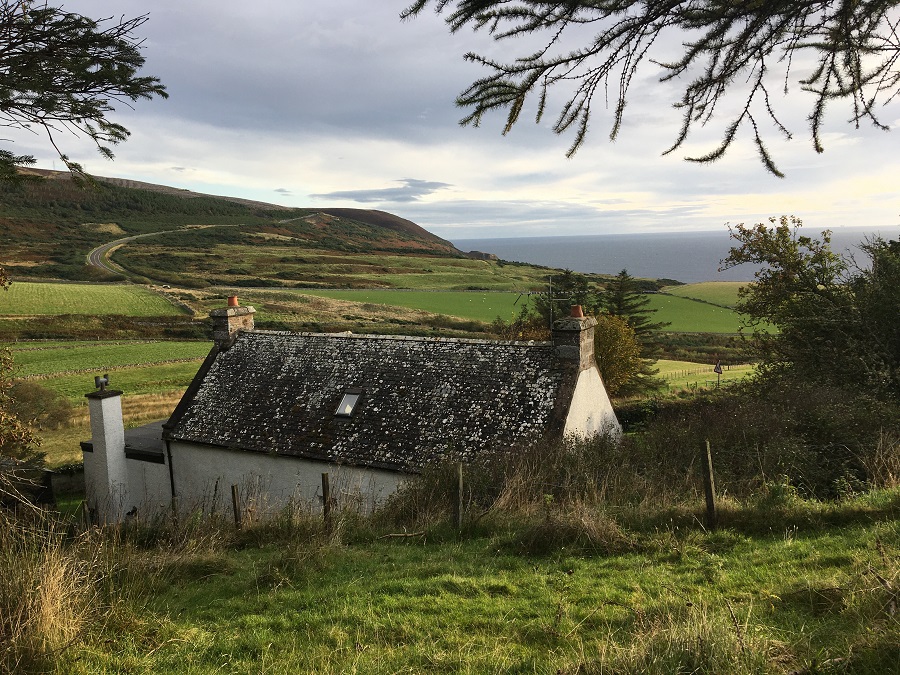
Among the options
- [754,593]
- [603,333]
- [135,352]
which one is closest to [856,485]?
[754,593]

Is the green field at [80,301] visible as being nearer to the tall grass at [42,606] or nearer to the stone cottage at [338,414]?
the stone cottage at [338,414]

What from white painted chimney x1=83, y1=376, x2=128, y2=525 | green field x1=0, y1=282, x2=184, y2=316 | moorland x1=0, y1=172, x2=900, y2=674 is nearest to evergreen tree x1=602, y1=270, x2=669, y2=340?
moorland x1=0, y1=172, x2=900, y2=674

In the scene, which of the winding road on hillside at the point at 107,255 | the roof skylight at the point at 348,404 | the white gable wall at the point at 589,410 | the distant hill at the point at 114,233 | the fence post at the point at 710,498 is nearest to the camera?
the fence post at the point at 710,498

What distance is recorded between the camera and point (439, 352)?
15.9 m

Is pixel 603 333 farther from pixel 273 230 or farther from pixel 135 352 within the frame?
pixel 273 230

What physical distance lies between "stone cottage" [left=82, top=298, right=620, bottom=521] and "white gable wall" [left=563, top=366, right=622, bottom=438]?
0.22 feet

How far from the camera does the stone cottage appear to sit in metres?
13.4

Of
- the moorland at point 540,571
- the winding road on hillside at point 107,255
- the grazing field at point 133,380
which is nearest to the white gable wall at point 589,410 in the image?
the moorland at point 540,571

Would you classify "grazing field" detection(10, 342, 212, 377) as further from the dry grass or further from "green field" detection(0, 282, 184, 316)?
"green field" detection(0, 282, 184, 316)

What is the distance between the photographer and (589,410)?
48.4 feet

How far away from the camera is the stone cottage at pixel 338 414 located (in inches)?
527

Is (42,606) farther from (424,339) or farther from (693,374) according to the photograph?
(693,374)

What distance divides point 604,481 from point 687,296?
85693mm

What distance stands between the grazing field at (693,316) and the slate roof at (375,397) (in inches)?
1927
